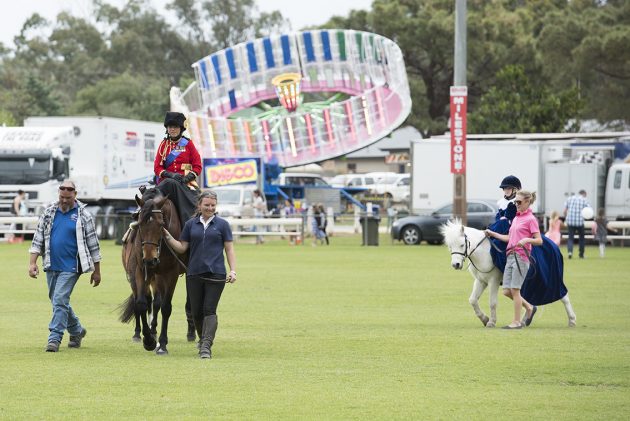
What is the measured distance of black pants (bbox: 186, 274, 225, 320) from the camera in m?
13.7

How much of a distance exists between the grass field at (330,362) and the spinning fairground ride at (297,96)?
3330cm

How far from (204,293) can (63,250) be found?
5.84ft

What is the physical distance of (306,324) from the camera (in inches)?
714

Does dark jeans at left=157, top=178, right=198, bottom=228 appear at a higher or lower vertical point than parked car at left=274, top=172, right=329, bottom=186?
higher

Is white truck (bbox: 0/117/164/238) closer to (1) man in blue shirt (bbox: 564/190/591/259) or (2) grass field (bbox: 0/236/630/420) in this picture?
(1) man in blue shirt (bbox: 564/190/591/259)

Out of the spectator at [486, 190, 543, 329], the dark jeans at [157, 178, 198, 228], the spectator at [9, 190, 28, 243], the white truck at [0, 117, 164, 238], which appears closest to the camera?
the dark jeans at [157, 178, 198, 228]

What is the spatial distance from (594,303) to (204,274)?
10515 mm

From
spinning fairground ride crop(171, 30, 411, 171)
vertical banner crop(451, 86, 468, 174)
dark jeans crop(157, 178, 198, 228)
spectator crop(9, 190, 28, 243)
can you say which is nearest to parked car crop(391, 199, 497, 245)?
vertical banner crop(451, 86, 468, 174)

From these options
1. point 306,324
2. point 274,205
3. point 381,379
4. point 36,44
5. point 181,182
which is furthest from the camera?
point 36,44

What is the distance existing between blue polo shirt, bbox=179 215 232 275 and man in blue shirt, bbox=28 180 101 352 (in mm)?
1282

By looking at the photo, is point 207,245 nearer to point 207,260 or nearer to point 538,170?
point 207,260

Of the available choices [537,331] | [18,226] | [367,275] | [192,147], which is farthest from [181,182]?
[18,226]

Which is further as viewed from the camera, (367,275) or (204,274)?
(367,275)

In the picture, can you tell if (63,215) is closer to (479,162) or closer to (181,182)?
(181,182)
